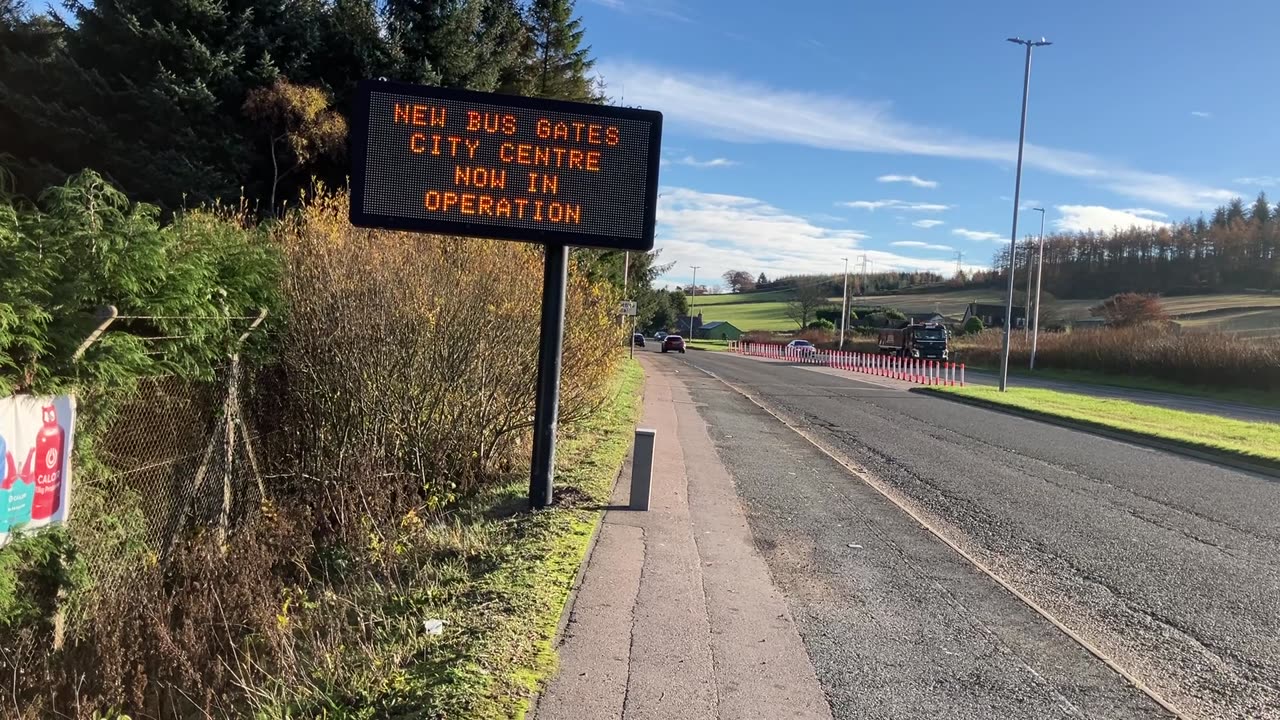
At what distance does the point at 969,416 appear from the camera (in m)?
19.4

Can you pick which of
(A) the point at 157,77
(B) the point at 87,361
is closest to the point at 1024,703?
(B) the point at 87,361

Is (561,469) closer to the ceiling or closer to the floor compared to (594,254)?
closer to the floor

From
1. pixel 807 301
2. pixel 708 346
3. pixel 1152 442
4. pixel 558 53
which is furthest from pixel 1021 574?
pixel 807 301

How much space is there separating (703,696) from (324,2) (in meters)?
23.2

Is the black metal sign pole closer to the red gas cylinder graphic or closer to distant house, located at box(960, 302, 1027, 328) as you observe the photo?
the red gas cylinder graphic

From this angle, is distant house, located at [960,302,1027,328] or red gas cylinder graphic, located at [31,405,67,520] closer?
red gas cylinder graphic, located at [31,405,67,520]

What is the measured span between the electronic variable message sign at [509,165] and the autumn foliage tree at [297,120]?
42.3 feet

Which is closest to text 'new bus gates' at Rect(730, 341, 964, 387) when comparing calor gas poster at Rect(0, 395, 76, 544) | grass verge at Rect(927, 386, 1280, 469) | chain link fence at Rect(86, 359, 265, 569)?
grass verge at Rect(927, 386, 1280, 469)

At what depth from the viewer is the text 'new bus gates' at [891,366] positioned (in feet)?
110

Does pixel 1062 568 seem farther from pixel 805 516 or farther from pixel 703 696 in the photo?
pixel 703 696

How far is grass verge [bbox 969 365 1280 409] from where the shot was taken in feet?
106

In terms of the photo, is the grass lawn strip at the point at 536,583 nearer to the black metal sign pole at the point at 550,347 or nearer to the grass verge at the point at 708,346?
the black metal sign pole at the point at 550,347

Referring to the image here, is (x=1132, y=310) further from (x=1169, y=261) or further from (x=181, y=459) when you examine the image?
(x=181, y=459)

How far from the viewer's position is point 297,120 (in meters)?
18.5
